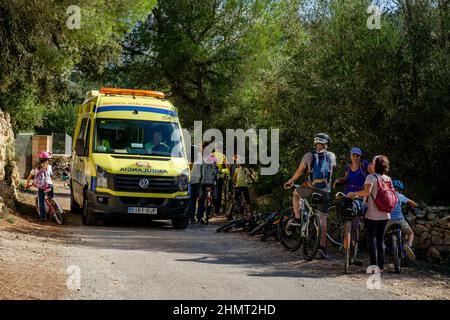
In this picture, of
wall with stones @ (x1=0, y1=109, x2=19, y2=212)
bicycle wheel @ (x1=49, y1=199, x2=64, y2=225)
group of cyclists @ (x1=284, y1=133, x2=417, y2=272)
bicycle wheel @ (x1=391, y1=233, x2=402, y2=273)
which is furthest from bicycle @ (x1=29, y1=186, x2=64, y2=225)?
bicycle wheel @ (x1=391, y1=233, x2=402, y2=273)

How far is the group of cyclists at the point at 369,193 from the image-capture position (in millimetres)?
9898

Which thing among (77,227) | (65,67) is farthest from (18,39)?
(77,227)

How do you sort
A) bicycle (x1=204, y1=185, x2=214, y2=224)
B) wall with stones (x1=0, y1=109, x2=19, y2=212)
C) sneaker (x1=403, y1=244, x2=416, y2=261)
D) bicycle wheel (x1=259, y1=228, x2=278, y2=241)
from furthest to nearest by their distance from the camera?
bicycle (x1=204, y1=185, x2=214, y2=224)
wall with stones (x1=0, y1=109, x2=19, y2=212)
bicycle wheel (x1=259, y1=228, x2=278, y2=241)
sneaker (x1=403, y1=244, x2=416, y2=261)

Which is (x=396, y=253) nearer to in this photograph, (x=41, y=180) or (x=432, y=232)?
(x=432, y=232)

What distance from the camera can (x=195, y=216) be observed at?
19188 millimetres

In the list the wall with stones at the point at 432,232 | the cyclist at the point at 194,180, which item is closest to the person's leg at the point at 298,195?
the wall with stones at the point at 432,232

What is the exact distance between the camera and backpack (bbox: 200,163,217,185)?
1758 cm

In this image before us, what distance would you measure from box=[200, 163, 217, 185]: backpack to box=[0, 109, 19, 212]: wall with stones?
4445mm

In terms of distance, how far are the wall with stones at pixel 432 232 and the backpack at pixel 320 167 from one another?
229cm

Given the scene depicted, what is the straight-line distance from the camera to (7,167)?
1906 cm

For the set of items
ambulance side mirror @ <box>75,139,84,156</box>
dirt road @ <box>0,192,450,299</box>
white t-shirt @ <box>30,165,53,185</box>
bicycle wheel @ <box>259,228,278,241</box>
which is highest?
ambulance side mirror @ <box>75,139,84,156</box>

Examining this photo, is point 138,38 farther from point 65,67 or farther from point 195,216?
point 195,216

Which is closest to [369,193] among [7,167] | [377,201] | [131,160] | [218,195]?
[377,201]

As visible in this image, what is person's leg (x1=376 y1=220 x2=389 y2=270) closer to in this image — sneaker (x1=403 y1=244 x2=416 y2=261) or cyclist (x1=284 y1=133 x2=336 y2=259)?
sneaker (x1=403 y1=244 x2=416 y2=261)
